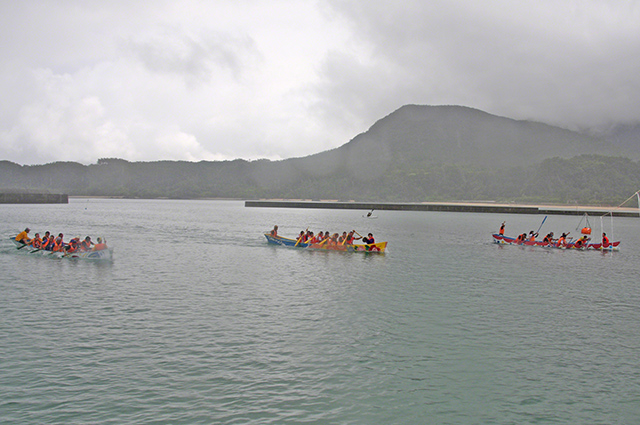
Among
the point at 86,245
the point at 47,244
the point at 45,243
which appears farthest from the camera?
the point at 45,243

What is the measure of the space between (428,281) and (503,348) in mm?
13811

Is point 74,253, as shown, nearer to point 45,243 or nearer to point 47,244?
point 47,244

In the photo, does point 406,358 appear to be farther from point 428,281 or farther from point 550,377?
point 428,281

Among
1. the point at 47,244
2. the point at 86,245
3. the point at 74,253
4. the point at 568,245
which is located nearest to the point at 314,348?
the point at 86,245

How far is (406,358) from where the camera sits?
611 inches

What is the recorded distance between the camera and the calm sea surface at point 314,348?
1173cm

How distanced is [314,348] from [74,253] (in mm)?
29625

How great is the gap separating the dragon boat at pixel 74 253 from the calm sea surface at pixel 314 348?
4.31 metres

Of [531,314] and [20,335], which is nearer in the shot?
[20,335]

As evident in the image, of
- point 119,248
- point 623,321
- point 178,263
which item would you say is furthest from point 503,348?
point 119,248

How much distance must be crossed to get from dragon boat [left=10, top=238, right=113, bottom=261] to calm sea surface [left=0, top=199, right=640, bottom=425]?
431 cm

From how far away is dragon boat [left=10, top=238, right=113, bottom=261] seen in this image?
36.7 metres

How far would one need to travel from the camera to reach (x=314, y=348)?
1612cm

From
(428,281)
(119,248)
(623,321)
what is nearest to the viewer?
(623,321)
